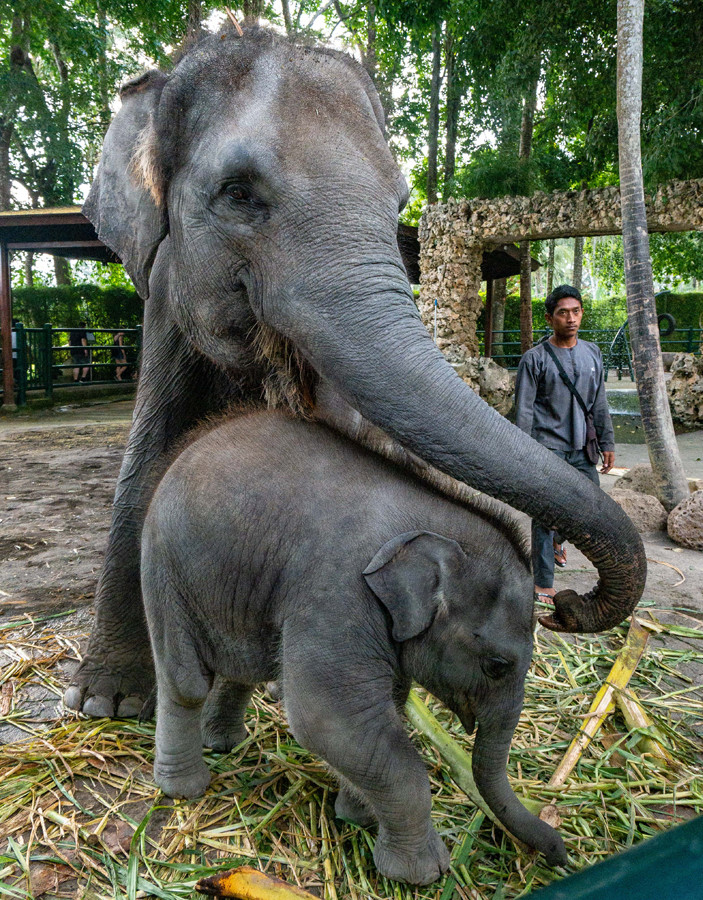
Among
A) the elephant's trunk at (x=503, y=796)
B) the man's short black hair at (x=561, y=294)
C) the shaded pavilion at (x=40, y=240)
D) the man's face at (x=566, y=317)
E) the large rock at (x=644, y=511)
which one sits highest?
the shaded pavilion at (x=40, y=240)

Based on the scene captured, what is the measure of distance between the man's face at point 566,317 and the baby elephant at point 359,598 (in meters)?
3.15

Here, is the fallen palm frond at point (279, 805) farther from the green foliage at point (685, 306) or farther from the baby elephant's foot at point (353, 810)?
the green foliage at point (685, 306)

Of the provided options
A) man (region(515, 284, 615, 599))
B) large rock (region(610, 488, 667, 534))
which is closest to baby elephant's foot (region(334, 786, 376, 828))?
man (region(515, 284, 615, 599))

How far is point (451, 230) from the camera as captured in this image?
13.5m

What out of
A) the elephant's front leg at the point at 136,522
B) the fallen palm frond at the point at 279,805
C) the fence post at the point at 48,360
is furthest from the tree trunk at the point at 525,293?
the elephant's front leg at the point at 136,522

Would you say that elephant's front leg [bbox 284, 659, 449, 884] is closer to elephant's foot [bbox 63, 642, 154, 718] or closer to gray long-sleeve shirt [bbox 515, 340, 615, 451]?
elephant's foot [bbox 63, 642, 154, 718]

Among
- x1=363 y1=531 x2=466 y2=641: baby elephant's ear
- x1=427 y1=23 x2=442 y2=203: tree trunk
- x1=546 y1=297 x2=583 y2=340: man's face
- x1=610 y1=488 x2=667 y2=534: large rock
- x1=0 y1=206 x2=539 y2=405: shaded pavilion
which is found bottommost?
x1=610 y1=488 x2=667 y2=534: large rock

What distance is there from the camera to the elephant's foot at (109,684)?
121 inches

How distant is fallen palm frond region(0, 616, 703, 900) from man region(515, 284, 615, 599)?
2099 mm

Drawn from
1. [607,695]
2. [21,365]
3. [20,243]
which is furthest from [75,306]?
[607,695]

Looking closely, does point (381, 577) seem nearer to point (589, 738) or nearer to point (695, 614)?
point (589, 738)

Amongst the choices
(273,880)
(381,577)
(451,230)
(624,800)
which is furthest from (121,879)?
(451,230)

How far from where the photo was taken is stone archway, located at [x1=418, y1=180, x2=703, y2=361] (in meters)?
11.5

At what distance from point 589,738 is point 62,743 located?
2.01 meters
